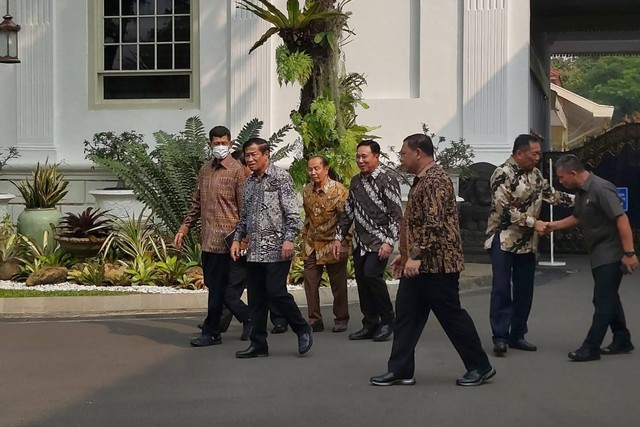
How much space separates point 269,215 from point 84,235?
5.77 m

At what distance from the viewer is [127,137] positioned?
59.3 feet

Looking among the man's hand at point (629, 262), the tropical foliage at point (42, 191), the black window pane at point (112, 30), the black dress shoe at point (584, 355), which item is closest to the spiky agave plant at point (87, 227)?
the tropical foliage at point (42, 191)

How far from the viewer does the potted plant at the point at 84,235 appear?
14.2 meters

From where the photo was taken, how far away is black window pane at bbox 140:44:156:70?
61.9ft

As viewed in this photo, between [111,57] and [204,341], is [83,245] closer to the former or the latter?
[204,341]

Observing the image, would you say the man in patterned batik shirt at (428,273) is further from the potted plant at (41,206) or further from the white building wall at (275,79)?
the white building wall at (275,79)

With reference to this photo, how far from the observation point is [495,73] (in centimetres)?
Answer: 1725

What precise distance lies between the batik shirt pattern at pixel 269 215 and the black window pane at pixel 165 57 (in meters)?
9.92

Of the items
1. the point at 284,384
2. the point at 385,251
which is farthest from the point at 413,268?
the point at 385,251

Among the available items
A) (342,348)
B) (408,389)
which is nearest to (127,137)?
(342,348)

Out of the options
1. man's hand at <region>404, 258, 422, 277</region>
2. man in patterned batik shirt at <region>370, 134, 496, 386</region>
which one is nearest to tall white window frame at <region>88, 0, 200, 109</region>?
man in patterned batik shirt at <region>370, 134, 496, 386</region>

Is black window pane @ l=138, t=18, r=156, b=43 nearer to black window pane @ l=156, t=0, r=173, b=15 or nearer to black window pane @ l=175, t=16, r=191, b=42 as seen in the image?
black window pane @ l=156, t=0, r=173, b=15

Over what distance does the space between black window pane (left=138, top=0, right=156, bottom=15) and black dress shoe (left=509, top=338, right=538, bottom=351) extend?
11290mm

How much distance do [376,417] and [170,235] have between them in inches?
307
